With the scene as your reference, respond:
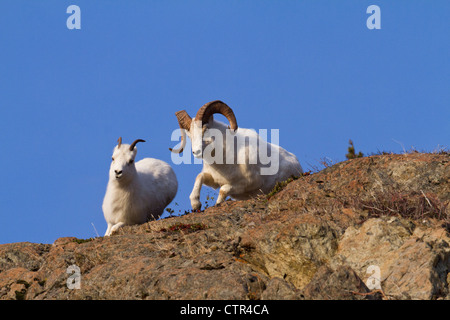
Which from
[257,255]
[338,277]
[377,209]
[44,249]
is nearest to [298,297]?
[338,277]

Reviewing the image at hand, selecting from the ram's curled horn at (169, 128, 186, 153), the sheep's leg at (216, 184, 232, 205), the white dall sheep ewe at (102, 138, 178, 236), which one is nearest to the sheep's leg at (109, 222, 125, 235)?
the white dall sheep ewe at (102, 138, 178, 236)

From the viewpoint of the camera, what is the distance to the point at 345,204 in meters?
10.8

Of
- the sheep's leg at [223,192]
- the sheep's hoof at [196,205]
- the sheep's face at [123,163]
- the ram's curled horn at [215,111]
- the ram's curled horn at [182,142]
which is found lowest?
the sheep's hoof at [196,205]

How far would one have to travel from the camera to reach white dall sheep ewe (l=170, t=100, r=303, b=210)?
1520 centimetres

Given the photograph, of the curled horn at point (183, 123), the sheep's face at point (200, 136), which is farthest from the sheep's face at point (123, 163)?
the sheep's face at point (200, 136)

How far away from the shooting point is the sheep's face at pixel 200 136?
14765mm

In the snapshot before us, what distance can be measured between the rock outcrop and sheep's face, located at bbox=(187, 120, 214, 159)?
183 cm

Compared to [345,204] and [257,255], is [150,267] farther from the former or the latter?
[345,204]

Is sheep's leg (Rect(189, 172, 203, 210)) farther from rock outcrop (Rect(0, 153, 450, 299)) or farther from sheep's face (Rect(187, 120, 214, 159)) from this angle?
rock outcrop (Rect(0, 153, 450, 299))

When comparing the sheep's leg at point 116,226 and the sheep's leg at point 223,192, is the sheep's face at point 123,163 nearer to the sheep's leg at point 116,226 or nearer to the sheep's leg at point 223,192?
the sheep's leg at point 116,226

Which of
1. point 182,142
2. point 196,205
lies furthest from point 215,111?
point 196,205

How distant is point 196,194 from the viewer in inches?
590

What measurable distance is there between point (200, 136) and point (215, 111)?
0.92m
